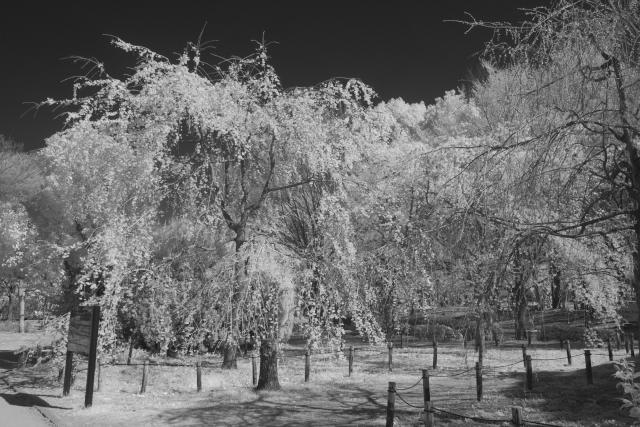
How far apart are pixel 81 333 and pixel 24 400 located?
8.05 feet

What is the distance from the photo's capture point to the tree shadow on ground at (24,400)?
11.0m

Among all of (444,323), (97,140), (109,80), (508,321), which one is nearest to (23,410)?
(97,140)

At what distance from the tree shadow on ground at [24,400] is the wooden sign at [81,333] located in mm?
1246

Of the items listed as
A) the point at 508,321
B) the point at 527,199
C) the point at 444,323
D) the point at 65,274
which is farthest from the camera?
the point at 508,321

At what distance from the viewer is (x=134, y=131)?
10.7 m

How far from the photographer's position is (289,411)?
1033 cm

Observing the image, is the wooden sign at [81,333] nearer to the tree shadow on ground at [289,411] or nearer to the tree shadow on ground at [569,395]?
the tree shadow on ground at [289,411]

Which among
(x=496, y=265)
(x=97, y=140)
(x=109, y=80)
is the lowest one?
(x=496, y=265)

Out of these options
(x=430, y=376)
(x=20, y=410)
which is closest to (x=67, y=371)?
(x=20, y=410)

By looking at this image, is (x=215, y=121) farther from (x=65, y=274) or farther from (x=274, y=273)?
(x=65, y=274)

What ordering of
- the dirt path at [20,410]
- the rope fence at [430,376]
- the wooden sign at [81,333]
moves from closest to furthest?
the rope fence at [430,376]
the dirt path at [20,410]
the wooden sign at [81,333]

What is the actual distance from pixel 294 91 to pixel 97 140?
4.31 m

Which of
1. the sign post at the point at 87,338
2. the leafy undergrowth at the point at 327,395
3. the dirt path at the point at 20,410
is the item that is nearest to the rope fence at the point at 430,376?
the leafy undergrowth at the point at 327,395

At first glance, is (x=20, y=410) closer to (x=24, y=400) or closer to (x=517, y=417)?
(x=24, y=400)
